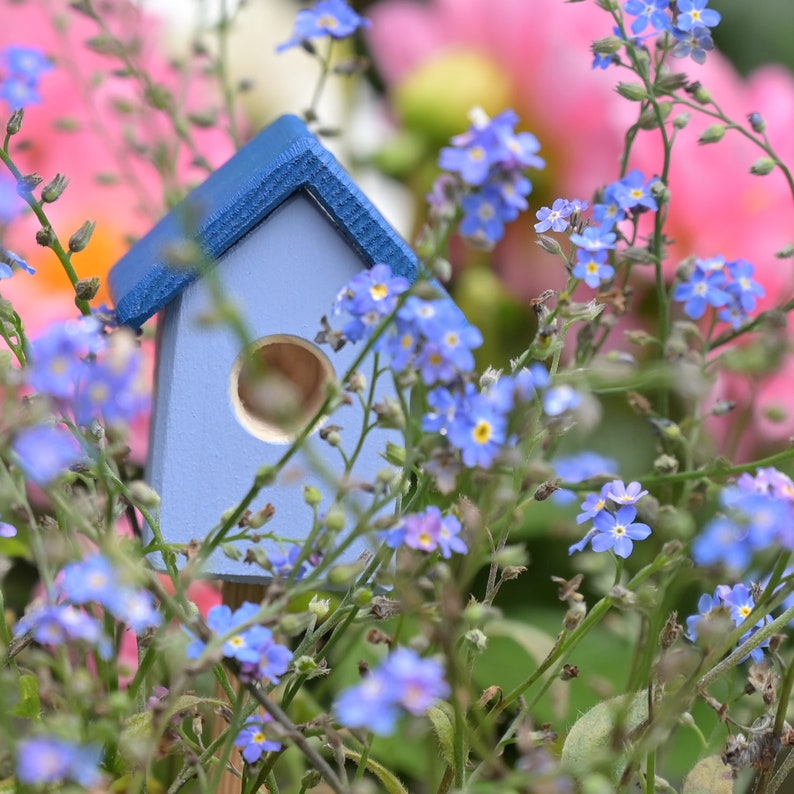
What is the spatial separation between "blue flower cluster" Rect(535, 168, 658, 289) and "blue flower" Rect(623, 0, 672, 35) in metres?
0.07

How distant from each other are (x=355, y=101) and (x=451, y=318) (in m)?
0.92

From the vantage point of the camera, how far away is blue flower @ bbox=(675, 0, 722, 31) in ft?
2.08

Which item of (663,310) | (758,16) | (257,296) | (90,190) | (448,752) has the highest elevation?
(90,190)

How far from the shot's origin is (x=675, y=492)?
2.43 ft

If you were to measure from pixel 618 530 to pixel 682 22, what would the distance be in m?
0.26

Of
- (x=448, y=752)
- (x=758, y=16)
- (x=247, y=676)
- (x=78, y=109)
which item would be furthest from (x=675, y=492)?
(x=758, y=16)

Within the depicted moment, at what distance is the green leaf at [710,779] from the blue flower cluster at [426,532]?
0.62 ft

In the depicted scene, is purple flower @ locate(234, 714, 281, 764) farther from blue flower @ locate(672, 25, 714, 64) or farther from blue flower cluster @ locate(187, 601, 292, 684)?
blue flower @ locate(672, 25, 714, 64)

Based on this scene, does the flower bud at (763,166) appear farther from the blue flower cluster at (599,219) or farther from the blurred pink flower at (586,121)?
the blurred pink flower at (586,121)

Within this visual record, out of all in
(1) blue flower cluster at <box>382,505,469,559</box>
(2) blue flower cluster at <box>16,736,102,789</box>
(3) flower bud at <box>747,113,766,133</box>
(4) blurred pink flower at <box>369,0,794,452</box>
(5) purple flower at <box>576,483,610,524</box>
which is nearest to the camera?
(2) blue flower cluster at <box>16,736,102,789</box>

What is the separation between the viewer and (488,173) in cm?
41

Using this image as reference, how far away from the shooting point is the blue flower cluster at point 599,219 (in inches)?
22.4

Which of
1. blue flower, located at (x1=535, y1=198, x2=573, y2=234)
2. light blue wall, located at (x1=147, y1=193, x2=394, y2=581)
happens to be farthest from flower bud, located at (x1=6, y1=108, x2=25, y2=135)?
blue flower, located at (x1=535, y1=198, x2=573, y2=234)

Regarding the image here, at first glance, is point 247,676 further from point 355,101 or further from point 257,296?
point 355,101
